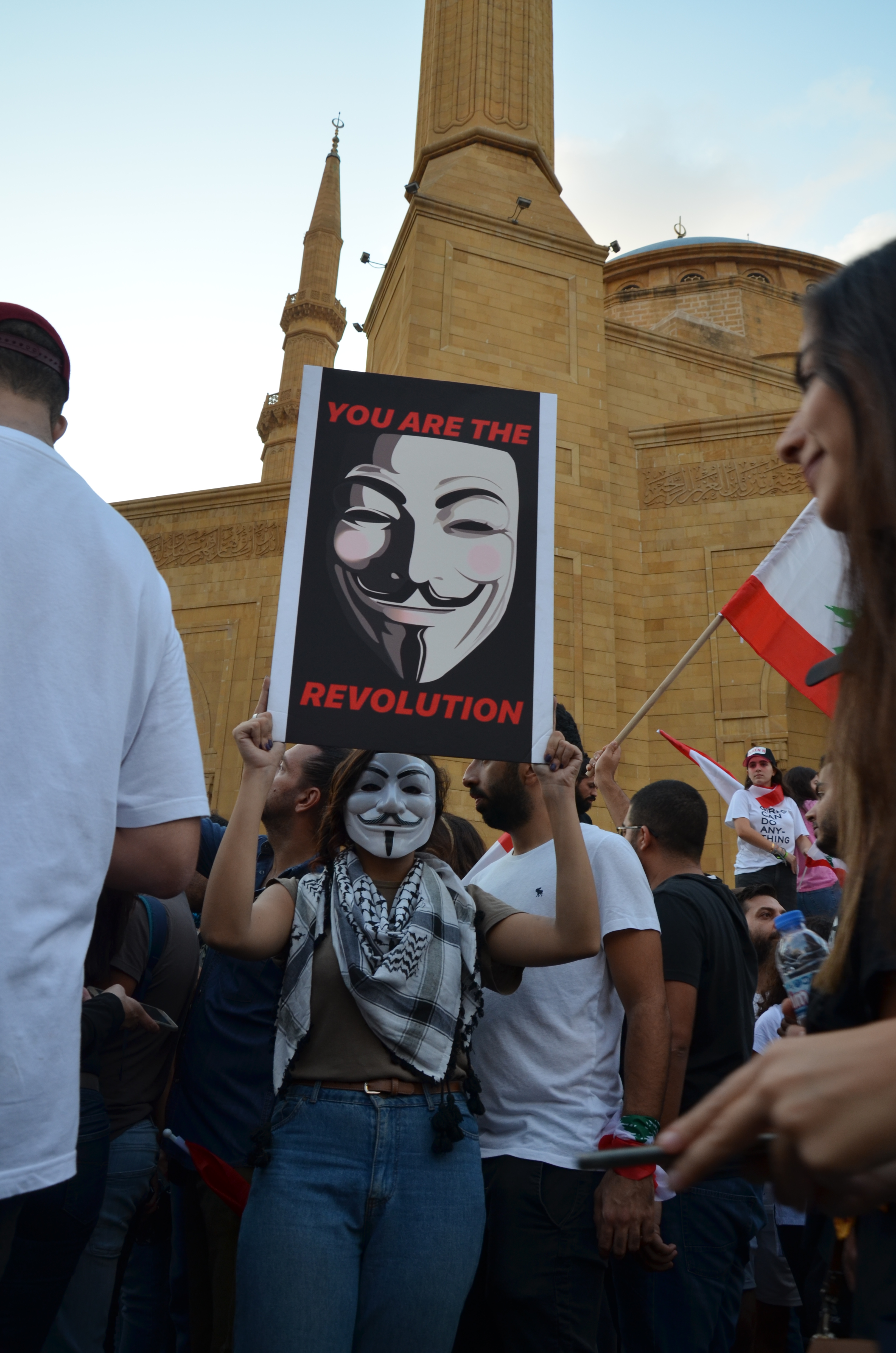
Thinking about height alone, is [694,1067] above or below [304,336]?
below

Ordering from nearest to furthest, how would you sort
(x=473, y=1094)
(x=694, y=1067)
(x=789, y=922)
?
(x=789, y=922) < (x=473, y=1094) < (x=694, y=1067)

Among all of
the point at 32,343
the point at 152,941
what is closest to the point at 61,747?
the point at 32,343

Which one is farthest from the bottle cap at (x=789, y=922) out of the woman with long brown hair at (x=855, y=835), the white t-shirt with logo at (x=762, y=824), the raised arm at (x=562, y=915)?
the white t-shirt with logo at (x=762, y=824)

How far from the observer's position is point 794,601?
15.4 feet

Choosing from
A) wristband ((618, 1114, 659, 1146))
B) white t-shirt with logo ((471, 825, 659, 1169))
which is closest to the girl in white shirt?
white t-shirt with logo ((471, 825, 659, 1169))

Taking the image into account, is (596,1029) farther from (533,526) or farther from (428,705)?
(533,526)

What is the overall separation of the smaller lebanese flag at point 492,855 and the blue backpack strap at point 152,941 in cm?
97

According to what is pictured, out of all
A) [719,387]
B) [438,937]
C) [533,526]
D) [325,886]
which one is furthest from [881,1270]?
[719,387]

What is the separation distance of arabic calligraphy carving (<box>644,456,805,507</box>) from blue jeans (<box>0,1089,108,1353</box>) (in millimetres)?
14135

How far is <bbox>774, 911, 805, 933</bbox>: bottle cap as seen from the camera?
1615 mm

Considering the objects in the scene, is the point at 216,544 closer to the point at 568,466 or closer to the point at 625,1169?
the point at 568,466

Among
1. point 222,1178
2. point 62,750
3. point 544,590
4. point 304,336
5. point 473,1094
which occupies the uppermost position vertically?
point 304,336

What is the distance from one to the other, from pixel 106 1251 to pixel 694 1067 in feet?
5.66

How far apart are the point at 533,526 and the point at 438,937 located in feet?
3.81
